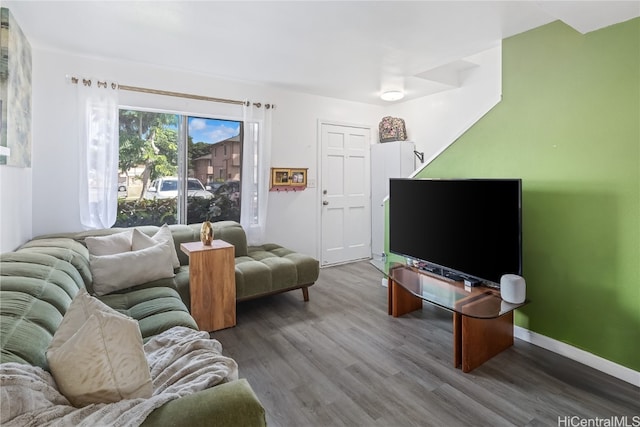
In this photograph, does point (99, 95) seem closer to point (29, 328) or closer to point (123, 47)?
point (123, 47)

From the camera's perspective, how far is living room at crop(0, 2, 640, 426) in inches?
83.8

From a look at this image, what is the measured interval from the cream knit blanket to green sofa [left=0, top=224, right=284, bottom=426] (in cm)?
6

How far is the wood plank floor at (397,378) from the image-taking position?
182cm

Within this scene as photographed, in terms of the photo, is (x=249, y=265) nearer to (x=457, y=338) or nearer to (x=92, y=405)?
(x=457, y=338)

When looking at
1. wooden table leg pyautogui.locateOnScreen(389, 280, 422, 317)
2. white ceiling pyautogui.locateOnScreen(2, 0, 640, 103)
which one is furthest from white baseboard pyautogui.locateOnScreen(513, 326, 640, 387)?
white ceiling pyautogui.locateOnScreen(2, 0, 640, 103)

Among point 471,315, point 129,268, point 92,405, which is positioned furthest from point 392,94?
point 92,405

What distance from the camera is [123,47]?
2.98 meters

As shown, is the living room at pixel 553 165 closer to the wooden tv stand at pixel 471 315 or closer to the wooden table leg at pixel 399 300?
the wooden tv stand at pixel 471 315

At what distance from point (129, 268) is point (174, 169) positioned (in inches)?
59.4

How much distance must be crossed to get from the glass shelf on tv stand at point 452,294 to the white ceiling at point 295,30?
1.84m

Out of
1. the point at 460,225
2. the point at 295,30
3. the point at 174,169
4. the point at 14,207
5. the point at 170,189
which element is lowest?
the point at 460,225

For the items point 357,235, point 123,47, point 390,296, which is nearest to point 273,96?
point 123,47

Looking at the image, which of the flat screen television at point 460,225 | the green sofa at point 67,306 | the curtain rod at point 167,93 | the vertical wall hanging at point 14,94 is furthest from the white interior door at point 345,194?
the vertical wall hanging at point 14,94

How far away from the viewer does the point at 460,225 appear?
2668 mm
